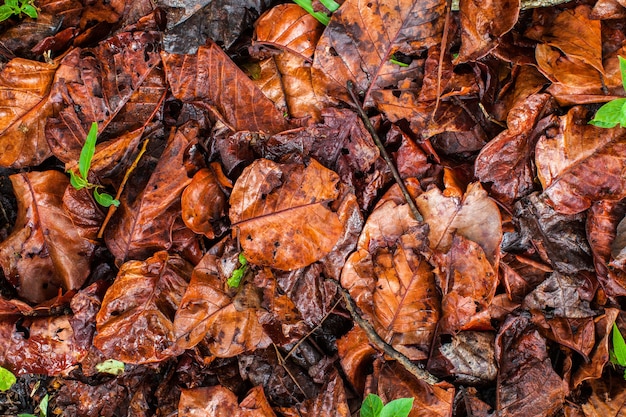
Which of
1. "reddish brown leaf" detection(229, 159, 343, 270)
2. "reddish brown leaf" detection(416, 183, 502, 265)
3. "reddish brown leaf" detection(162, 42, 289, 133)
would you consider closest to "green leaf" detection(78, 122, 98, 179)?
"reddish brown leaf" detection(162, 42, 289, 133)

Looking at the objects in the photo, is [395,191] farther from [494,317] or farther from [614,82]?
[614,82]

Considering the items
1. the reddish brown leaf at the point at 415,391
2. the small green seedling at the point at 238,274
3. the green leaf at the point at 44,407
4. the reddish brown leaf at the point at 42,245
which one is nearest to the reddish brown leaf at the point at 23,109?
the reddish brown leaf at the point at 42,245

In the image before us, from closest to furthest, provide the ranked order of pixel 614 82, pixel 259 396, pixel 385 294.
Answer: pixel 614 82, pixel 385 294, pixel 259 396

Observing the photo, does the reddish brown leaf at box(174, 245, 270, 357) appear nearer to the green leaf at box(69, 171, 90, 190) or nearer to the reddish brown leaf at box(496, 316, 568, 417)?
the green leaf at box(69, 171, 90, 190)

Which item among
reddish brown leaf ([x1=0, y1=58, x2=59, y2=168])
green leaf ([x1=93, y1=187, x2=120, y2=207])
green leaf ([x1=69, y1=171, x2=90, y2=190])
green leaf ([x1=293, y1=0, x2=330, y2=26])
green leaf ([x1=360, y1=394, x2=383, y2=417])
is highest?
green leaf ([x1=293, y1=0, x2=330, y2=26])

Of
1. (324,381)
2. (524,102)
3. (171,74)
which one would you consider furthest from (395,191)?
(171,74)
